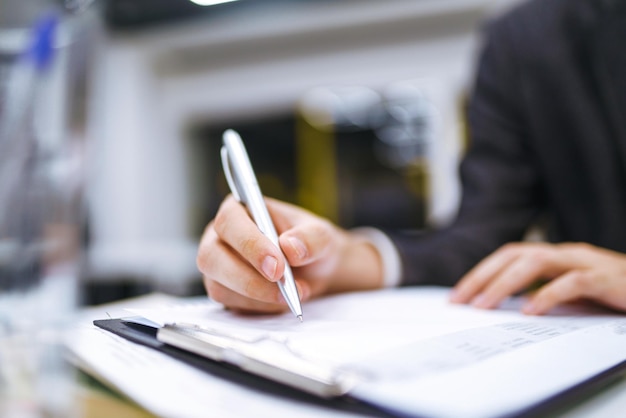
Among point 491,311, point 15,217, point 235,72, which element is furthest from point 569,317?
point 235,72

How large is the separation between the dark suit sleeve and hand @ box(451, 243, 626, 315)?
4.9 inches

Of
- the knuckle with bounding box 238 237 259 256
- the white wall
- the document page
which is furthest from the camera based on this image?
the white wall

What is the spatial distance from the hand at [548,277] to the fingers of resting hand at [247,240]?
18 centimetres

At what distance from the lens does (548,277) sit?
400mm

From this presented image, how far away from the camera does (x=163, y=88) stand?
9.04 ft

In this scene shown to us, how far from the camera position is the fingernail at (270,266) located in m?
0.26

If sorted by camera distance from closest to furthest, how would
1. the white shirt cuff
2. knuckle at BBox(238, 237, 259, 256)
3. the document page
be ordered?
the document page
knuckle at BBox(238, 237, 259, 256)
the white shirt cuff

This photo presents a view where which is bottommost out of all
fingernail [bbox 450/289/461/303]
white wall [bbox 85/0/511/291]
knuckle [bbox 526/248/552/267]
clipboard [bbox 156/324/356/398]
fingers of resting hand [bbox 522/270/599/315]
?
fingernail [bbox 450/289/461/303]

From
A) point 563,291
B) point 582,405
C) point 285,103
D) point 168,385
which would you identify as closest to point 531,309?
point 563,291

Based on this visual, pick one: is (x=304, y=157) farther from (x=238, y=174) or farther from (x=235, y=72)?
(x=238, y=174)

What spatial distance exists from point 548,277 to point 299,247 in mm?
226

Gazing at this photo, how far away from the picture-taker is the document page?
163 millimetres

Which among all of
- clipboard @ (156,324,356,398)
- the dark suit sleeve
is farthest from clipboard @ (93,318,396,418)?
the dark suit sleeve

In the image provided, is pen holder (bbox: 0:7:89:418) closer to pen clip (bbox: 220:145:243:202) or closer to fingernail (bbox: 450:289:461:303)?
pen clip (bbox: 220:145:243:202)
